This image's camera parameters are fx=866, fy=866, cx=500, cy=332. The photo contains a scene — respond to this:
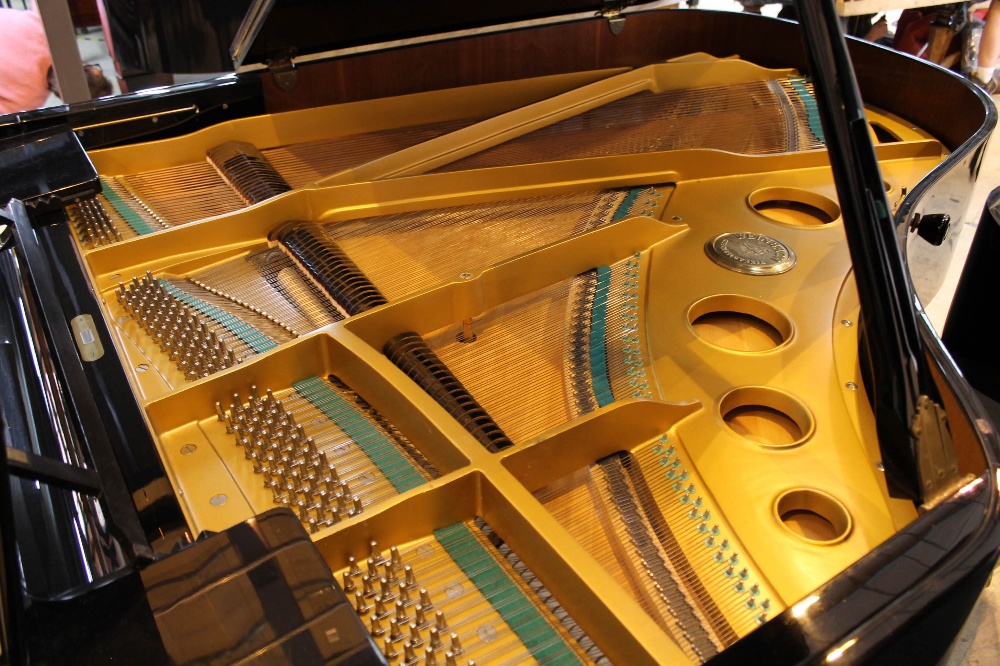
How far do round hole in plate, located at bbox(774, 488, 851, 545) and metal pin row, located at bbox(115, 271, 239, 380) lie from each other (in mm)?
1285

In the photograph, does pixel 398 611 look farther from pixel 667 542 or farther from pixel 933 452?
pixel 933 452

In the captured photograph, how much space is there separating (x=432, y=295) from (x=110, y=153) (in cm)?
128

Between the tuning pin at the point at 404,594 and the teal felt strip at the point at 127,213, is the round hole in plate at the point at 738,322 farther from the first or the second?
the teal felt strip at the point at 127,213

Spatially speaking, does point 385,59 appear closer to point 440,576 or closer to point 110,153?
point 110,153

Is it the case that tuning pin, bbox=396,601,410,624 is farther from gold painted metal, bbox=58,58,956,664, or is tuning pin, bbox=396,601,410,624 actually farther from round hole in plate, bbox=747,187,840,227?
round hole in plate, bbox=747,187,840,227

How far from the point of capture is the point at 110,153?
2.71 meters

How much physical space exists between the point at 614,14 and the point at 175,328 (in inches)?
82.3

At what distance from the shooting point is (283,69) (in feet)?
9.52

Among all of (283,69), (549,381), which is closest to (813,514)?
(549,381)

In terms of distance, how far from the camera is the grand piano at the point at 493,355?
1.33m

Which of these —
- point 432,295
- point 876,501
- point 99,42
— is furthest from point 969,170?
point 99,42

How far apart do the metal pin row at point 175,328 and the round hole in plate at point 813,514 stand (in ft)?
4.21

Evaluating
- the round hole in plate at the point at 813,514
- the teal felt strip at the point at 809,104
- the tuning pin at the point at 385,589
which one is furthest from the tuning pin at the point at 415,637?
the teal felt strip at the point at 809,104

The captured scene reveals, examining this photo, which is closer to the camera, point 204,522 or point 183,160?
point 204,522
